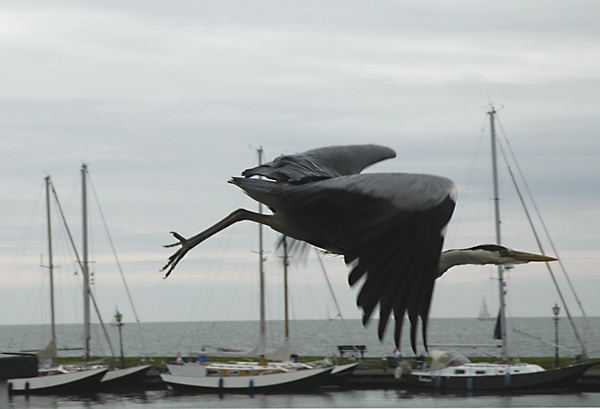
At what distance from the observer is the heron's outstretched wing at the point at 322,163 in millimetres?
5965

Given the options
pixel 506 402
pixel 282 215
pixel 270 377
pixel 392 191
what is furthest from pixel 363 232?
pixel 270 377

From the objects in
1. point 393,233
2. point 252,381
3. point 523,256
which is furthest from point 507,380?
point 393,233

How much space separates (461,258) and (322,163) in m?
1.35

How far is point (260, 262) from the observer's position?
35.1 meters

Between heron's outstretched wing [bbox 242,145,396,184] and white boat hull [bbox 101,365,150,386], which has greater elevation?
heron's outstretched wing [bbox 242,145,396,184]

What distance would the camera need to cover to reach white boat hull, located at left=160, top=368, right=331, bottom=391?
1347 inches

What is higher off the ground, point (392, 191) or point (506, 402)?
point (392, 191)

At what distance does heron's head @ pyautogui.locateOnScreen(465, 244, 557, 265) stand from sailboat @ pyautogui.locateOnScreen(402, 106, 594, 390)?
2322 centimetres

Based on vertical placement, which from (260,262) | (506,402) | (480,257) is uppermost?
(260,262)

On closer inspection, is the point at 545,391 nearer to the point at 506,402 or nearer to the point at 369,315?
the point at 506,402

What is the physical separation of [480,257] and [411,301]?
1484 millimetres

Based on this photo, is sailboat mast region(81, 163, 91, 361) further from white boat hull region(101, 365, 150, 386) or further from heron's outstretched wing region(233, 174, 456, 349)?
heron's outstretched wing region(233, 174, 456, 349)

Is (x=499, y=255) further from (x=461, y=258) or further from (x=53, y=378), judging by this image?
(x=53, y=378)

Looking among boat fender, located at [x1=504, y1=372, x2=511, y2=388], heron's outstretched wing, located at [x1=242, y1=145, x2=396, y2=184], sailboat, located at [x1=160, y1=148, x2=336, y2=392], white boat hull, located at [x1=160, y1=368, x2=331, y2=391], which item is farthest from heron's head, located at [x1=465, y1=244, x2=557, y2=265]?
white boat hull, located at [x1=160, y1=368, x2=331, y2=391]
